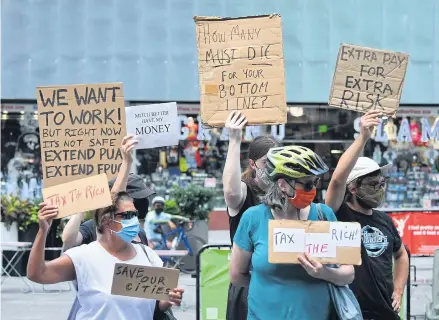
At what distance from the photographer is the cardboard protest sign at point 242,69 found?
470cm

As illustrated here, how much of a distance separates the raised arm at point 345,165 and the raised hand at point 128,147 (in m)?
1.18

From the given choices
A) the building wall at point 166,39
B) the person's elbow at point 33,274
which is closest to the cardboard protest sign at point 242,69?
the person's elbow at point 33,274

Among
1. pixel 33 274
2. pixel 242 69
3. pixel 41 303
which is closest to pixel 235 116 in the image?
pixel 242 69

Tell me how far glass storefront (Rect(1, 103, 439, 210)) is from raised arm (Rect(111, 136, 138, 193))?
12292 mm

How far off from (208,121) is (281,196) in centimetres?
117

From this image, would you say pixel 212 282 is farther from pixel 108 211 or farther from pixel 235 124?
pixel 108 211

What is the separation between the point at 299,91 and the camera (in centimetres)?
1680

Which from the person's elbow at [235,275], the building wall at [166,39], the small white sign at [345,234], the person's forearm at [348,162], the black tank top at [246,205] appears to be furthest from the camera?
the building wall at [166,39]

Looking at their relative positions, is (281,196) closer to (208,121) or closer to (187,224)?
(208,121)

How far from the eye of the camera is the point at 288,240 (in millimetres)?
3490

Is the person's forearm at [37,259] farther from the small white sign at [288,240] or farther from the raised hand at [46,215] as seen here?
the small white sign at [288,240]

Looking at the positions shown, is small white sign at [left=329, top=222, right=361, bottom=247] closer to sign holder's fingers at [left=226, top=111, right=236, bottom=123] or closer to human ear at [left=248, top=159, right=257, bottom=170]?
human ear at [left=248, top=159, right=257, bottom=170]

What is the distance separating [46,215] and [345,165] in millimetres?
1585

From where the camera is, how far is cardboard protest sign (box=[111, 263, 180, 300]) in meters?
3.72
